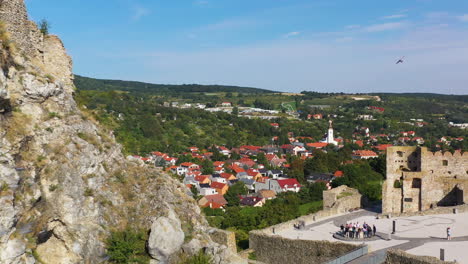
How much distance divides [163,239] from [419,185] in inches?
778

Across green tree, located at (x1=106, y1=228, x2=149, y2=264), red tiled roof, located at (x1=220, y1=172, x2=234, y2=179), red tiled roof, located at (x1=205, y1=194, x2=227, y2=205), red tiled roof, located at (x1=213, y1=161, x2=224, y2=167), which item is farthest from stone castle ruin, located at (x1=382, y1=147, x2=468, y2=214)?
red tiled roof, located at (x1=213, y1=161, x2=224, y2=167)

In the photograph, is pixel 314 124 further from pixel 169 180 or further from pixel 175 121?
pixel 169 180

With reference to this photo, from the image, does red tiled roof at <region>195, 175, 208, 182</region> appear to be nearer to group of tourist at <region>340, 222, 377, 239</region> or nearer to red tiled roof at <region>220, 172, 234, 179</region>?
A: red tiled roof at <region>220, 172, 234, 179</region>

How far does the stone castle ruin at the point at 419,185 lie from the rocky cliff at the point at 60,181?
16.0 m

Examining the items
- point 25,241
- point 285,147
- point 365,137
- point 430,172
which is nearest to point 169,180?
point 25,241

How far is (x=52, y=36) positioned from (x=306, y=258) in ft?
48.9

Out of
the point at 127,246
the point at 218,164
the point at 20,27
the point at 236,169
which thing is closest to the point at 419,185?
the point at 127,246

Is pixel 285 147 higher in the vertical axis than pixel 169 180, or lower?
lower

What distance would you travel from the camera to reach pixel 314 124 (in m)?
172

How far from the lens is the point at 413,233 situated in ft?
75.9

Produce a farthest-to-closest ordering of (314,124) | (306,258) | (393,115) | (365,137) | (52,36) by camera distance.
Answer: (393,115), (314,124), (365,137), (306,258), (52,36)

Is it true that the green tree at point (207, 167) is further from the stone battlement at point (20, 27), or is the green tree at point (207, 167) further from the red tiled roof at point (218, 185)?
the stone battlement at point (20, 27)

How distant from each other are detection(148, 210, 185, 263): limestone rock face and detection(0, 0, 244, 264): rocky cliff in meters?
0.03

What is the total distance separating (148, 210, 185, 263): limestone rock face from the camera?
53.6 feet
